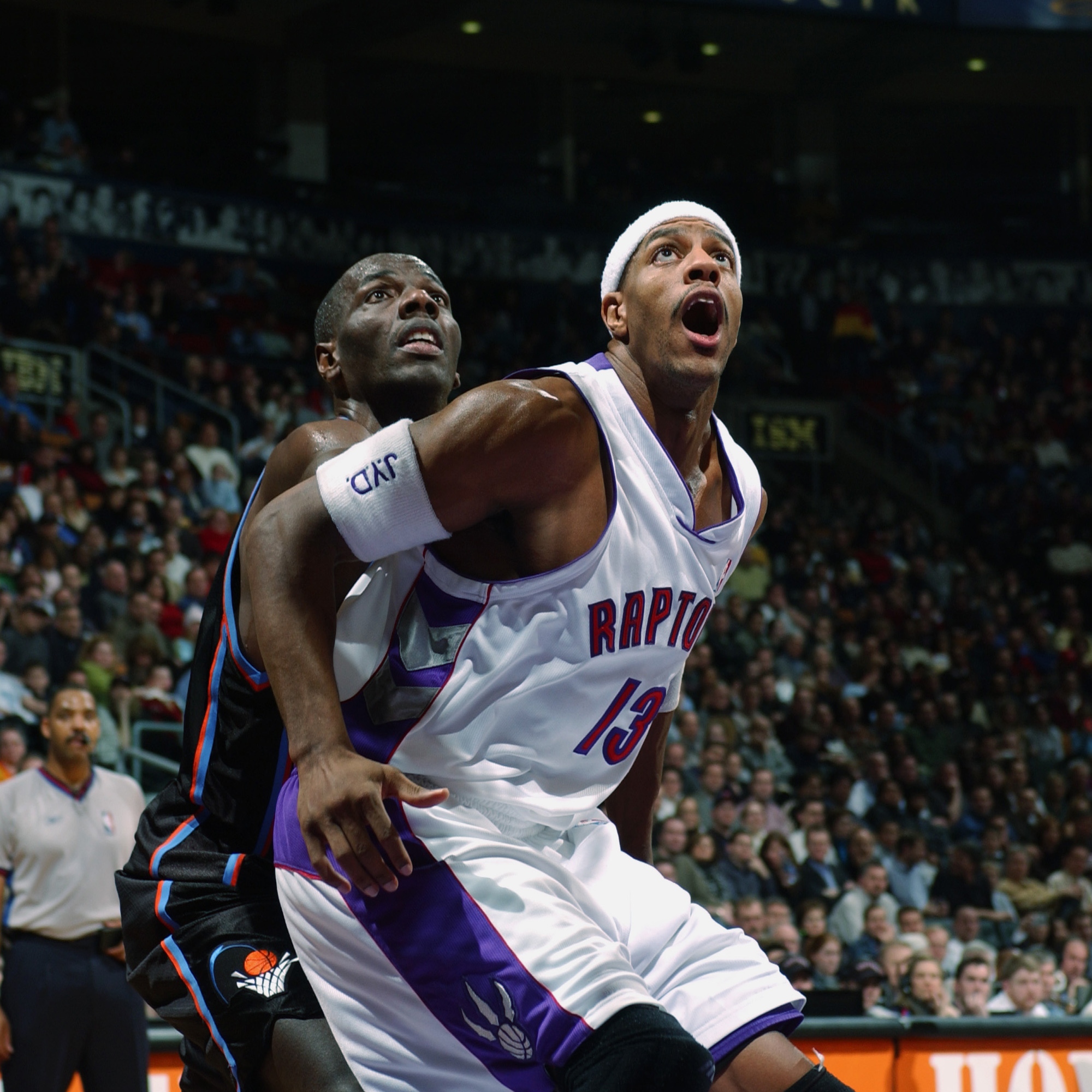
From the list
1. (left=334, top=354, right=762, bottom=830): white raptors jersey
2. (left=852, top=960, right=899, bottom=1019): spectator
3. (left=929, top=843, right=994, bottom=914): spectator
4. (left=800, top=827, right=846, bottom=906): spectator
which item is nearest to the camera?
(left=334, top=354, right=762, bottom=830): white raptors jersey

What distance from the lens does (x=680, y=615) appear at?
8.35 ft

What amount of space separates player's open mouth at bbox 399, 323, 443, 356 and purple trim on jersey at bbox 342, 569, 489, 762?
0.76 meters

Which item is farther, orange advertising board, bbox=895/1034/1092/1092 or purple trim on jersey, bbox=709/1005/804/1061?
orange advertising board, bbox=895/1034/1092/1092

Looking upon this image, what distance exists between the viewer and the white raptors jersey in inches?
95.0

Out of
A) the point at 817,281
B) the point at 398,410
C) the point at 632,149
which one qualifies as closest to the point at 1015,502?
the point at 817,281

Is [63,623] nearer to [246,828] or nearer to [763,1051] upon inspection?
[246,828]

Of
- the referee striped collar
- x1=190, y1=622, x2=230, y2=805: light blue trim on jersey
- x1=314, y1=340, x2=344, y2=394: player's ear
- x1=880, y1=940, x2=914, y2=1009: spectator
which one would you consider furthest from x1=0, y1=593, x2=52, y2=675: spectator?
x1=190, y1=622, x2=230, y2=805: light blue trim on jersey

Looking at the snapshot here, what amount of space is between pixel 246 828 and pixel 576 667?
81 centimetres

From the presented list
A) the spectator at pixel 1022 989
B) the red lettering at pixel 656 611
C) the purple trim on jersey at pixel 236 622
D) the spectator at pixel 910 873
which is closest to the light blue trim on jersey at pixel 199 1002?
the purple trim on jersey at pixel 236 622

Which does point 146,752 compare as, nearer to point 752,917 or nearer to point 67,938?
point 67,938

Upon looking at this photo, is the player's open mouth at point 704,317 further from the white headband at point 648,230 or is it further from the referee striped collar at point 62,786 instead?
the referee striped collar at point 62,786

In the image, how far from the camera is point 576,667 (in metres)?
2.42

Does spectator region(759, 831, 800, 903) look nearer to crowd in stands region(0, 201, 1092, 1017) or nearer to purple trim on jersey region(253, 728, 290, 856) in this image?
crowd in stands region(0, 201, 1092, 1017)

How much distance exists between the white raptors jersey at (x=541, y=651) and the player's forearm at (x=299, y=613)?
0.14 m
